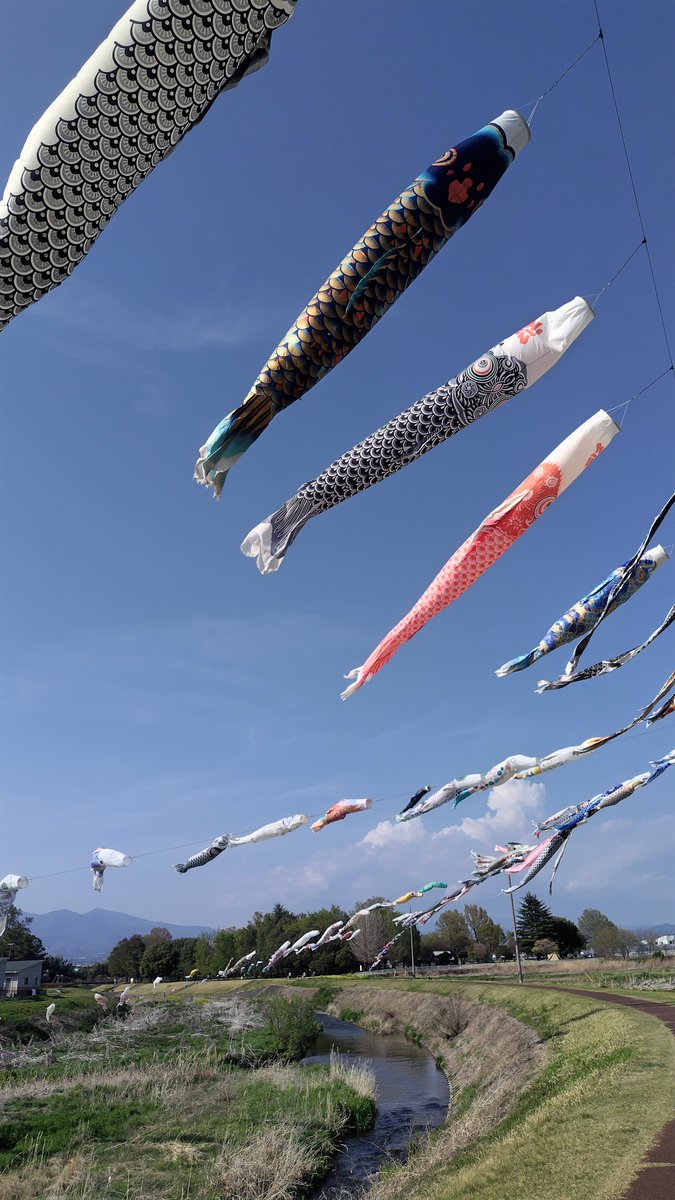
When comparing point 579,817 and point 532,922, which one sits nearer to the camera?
point 579,817

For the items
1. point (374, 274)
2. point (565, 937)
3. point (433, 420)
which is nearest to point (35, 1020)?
point (433, 420)

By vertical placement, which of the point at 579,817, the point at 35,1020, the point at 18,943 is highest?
the point at 579,817

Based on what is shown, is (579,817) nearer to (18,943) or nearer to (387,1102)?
(387,1102)

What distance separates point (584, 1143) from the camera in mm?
9227

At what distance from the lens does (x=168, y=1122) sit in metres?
15.9

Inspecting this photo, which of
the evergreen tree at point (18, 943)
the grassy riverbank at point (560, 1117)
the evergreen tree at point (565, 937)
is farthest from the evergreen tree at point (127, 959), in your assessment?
the grassy riverbank at point (560, 1117)

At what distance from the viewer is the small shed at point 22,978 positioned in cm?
4734

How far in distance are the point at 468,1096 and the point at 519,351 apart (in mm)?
19808

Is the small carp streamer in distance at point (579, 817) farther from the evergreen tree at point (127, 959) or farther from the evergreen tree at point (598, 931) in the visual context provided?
the evergreen tree at point (127, 959)

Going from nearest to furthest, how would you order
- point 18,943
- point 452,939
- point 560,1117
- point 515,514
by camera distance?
point 515,514, point 560,1117, point 18,943, point 452,939

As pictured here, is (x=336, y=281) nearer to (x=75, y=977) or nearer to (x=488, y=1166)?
(x=488, y=1166)

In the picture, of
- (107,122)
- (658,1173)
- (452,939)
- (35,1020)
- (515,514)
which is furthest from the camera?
(452,939)

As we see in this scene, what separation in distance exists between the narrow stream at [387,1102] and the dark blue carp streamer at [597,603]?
464 inches

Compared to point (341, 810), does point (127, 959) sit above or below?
below
